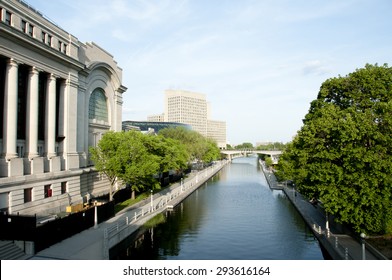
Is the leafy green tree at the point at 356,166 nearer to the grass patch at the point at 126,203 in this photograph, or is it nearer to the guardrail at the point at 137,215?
the guardrail at the point at 137,215

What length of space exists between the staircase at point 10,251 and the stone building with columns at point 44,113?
7.47 meters

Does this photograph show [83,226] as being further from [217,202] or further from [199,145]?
[199,145]

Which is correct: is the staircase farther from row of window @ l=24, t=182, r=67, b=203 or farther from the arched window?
the arched window

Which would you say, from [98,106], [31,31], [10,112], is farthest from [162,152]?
[10,112]

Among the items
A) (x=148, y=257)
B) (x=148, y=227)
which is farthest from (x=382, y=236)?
(x=148, y=227)

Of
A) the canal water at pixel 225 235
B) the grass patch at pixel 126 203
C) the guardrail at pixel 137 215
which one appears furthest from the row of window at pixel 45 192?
the canal water at pixel 225 235

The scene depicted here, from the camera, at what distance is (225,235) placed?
32656 mm

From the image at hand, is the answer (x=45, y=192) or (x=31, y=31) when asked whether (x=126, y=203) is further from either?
(x=31, y=31)

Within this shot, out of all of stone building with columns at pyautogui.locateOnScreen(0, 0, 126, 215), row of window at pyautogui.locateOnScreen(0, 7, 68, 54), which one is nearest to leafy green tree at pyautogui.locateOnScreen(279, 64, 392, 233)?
stone building with columns at pyautogui.locateOnScreen(0, 0, 126, 215)

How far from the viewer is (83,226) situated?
29625 millimetres

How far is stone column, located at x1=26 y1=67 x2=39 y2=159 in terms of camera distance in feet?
113

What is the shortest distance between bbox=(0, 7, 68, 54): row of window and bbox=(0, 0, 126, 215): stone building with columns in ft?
0.28

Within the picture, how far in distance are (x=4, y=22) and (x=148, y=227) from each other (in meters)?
22.2

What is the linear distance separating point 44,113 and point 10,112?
6.86 metres
